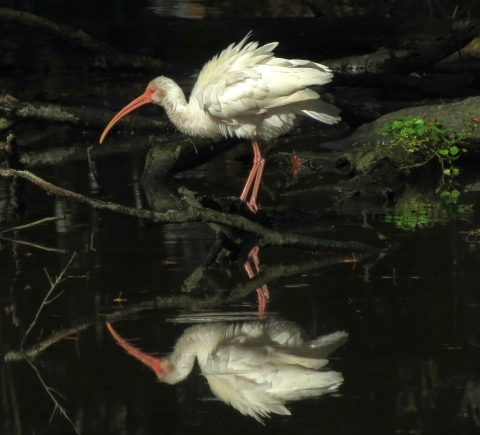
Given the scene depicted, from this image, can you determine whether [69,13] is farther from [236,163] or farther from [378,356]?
[378,356]

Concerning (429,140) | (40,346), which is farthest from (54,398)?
(429,140)

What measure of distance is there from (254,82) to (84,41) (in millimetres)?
8676

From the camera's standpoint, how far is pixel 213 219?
6902mm

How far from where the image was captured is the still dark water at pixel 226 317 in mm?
4414

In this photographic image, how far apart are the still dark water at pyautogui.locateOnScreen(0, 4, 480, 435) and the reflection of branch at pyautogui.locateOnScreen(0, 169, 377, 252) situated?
0.15 m

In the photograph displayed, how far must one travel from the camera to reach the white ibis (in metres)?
9.13

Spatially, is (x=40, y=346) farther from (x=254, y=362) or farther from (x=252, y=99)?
(x=252, y=99)

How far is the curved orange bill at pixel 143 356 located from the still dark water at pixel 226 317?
4 cm

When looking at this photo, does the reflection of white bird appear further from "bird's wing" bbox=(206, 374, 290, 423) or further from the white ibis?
the white ibis

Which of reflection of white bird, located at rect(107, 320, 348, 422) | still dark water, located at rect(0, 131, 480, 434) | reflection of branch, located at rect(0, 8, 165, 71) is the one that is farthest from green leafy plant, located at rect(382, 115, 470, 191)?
reflection of branch, located at rect(0, 8, 165, 71)

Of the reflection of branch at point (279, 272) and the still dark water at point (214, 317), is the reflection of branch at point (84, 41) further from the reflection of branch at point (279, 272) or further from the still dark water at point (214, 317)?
the reflection of branch at point (279, 272)

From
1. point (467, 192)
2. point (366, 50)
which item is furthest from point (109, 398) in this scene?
point (366, 50)

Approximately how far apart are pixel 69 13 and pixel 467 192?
21168 mm

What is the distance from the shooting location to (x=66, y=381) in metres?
4.88
